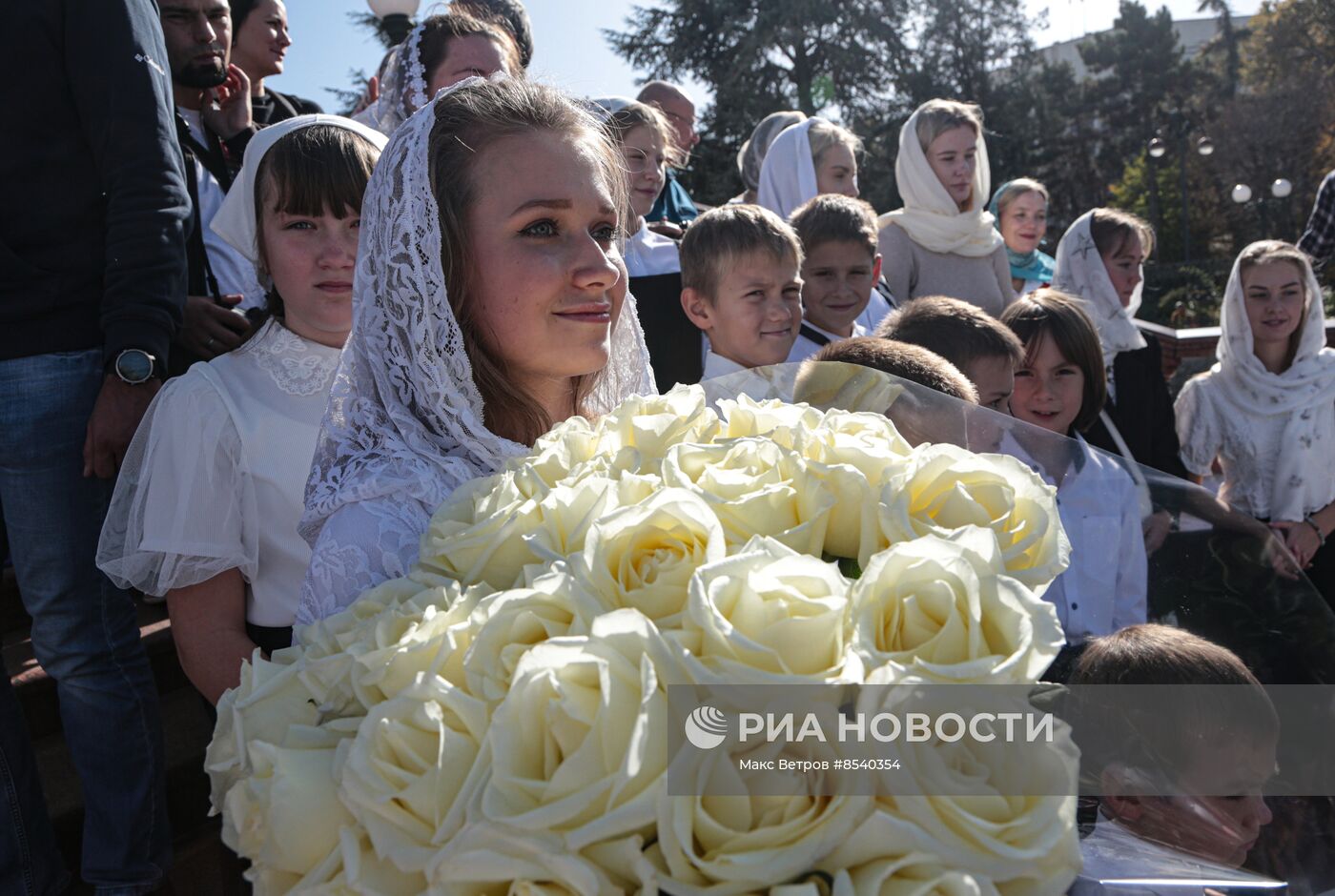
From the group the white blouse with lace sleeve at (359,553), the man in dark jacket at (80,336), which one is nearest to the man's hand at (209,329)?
the man in dark jacket at (80,336)

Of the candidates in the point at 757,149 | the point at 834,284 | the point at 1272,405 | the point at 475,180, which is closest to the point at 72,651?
the point at 475,180

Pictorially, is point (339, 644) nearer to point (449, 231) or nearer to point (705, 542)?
point (705, 542)

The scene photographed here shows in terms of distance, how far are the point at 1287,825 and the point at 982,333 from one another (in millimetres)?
2196

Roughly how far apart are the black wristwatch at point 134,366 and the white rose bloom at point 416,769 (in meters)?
2.06

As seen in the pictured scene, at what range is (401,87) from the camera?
389cm

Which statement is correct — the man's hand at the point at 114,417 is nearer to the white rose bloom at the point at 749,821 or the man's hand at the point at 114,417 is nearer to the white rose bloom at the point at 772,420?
the white rose bloom at the point at 772,420

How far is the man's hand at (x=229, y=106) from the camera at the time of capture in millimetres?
3658

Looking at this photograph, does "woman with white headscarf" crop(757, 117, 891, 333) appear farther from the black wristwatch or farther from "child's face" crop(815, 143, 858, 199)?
the black wristwatch

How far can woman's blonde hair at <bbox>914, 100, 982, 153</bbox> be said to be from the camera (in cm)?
534

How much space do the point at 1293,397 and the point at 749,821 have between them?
18.5 feet

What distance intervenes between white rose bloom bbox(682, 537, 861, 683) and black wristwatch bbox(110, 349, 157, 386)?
222cm

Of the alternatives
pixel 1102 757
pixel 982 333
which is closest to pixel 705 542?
pixel 1102 757

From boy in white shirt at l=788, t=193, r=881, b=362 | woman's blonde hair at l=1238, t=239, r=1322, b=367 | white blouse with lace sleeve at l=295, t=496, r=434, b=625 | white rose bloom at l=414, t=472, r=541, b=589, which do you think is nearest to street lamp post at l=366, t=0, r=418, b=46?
boy in white shirt at l=788, t=193, r=881, b=362

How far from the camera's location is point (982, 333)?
3.05 m
